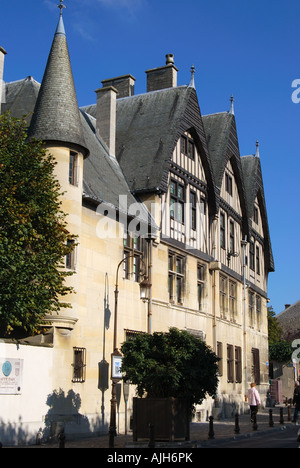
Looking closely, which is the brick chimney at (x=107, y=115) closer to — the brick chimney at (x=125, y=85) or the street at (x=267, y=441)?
the brick chimney at (x=125, y=85)

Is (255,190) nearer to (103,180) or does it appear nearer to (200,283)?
(200,283)

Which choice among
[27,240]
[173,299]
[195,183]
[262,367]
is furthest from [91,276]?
[262,367]

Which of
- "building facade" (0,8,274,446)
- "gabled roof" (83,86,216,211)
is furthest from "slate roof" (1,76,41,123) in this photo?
"gabled roof" (83,86,216,211)

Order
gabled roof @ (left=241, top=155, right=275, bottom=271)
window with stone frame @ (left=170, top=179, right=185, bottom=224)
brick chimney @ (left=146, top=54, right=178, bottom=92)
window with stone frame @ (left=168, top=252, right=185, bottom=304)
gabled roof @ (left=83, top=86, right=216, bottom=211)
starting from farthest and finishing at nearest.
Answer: gabled roof @ (left=241, top=155, right=275, bottom=271) → brick chimney @ (left=146, top=54, right=178, bottom=92) → window with stone frame @ (left=170, top=179, right=185, bottom=224) → window with stone frame @ (left=168, top=252, right=185, bottom=304) → gabled roof @ (left=83, top=86, right=216, bottom=211)

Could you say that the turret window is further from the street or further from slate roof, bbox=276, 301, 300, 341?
slate roof, bbox=276, 301, 300, 341

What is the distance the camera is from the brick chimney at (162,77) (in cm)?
3206

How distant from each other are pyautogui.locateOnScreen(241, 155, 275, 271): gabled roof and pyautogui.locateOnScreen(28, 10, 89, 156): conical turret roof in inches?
719

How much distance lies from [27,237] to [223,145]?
1873cm

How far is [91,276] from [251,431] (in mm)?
7294

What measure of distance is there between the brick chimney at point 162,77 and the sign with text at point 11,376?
18747 mm

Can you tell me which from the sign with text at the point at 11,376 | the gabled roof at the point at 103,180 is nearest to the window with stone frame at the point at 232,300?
the gabled roof at the point at 103,180

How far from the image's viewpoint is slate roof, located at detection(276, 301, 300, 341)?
69812mm

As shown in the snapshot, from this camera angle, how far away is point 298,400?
885 inches
